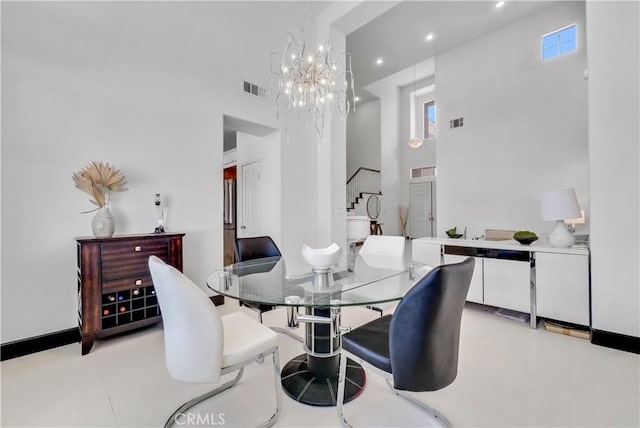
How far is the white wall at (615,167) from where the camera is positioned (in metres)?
2.35

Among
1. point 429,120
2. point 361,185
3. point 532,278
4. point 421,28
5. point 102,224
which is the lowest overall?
point 532,278

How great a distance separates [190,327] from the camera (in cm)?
126

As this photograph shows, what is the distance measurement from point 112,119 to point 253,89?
1.82 meters

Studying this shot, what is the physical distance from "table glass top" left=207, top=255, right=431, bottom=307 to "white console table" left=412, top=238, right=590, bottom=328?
1.21 metres

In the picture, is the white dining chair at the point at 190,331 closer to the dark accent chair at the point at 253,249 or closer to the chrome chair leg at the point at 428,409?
the chrome chair leg at the point at 428,409

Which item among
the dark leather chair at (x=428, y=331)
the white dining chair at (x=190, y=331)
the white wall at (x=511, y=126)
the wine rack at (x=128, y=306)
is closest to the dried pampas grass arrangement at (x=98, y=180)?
the wine rack at (x=128, y=306)

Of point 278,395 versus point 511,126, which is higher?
point 511,126

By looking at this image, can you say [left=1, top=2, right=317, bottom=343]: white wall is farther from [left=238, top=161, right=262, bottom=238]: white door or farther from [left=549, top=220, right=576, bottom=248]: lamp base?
[left=549, top=220, right=576, bottom=248]: lamp base

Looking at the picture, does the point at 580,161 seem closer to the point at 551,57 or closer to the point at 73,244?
the point at 551,57

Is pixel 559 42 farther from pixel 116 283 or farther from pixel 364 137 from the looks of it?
pixel 116 283

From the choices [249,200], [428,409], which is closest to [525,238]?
[428,409]

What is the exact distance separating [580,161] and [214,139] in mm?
6568

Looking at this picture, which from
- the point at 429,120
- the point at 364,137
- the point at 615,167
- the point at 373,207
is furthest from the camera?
the point at 364,137

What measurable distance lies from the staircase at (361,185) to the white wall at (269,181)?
188 inches
